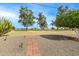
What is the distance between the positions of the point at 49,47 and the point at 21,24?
0.40 meters

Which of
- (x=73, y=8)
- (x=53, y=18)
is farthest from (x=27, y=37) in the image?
(x=73, y=8)

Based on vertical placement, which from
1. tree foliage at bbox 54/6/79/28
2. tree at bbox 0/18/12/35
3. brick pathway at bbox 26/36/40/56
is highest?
tree foliage at bbox 54/6/79/28

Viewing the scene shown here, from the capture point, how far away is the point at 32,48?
365cm

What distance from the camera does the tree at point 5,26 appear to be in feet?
12.0

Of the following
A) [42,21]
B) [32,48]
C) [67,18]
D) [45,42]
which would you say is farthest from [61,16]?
[32,48]

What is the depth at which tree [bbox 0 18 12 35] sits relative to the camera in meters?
3.67

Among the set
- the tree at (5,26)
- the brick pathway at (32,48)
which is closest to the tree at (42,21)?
the brick pathway at (32,48)

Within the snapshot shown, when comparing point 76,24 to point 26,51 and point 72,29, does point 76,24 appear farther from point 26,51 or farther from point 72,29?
point 26,51

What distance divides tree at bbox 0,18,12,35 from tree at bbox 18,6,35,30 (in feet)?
0.46

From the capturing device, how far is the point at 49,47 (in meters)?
3.64

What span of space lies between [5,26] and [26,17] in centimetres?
26

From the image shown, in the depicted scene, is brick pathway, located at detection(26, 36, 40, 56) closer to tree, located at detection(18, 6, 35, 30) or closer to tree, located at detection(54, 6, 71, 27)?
tree, located at detection(18, 6, 35, 30)

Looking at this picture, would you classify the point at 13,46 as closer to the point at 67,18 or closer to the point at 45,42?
the point at 45,42

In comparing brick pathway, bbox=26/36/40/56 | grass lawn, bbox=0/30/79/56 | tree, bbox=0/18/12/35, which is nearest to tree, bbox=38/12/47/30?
grass lawn, bbox=0/30/79/56
